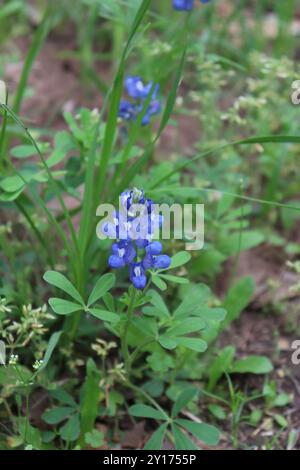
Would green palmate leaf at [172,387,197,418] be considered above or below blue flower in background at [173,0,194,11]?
below

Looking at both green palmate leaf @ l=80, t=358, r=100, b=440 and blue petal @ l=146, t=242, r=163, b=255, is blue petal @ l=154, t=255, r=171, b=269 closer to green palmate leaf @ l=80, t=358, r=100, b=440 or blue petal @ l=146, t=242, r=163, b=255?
blue petal @ l=146, t=242, r=163, b=255

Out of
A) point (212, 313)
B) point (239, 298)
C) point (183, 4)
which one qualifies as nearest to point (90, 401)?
point (212, 313)

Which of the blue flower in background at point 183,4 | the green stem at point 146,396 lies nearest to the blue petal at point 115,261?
the green stem at point 146,396

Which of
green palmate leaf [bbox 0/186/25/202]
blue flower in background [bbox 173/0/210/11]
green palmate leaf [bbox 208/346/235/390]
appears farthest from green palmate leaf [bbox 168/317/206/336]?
blue flower in background [bbox 173/0/210/11]

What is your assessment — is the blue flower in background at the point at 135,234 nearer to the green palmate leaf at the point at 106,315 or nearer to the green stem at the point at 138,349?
the green palmate leaf at the point at 106,315
